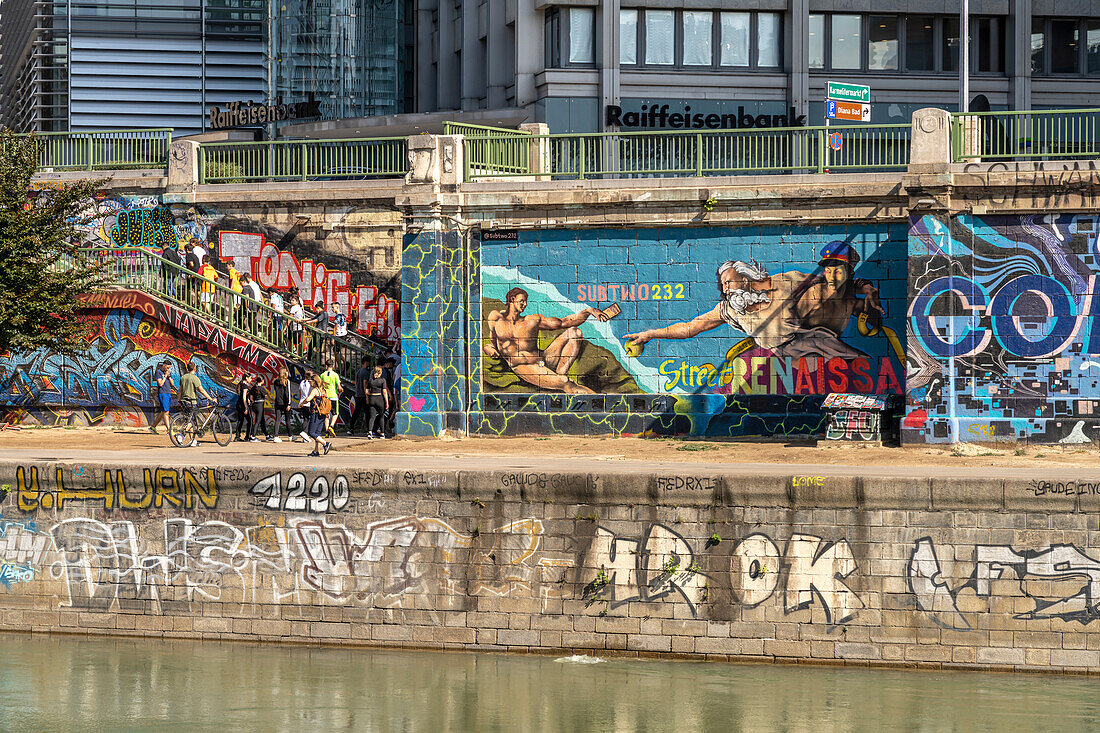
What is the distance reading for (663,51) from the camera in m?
45.5

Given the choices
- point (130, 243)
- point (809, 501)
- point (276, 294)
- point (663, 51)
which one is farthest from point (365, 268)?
point (663, 51)

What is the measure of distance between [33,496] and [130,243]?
11537mm

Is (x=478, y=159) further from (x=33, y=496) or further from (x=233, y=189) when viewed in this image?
(x=33, y=496)

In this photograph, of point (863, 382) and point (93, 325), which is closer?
point (863, 382)

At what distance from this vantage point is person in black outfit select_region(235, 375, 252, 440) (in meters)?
27.5

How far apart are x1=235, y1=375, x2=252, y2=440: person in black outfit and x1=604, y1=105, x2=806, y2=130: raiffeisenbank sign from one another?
20952 millimetres

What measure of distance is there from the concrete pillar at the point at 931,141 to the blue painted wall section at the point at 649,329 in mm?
1525

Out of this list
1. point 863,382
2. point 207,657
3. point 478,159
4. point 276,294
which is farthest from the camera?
point 276,294

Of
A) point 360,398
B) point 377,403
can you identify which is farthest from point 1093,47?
point 377,403

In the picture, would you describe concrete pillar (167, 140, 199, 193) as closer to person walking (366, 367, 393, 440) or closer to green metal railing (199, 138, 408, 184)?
green metal railing (199, 138, 408, 184)

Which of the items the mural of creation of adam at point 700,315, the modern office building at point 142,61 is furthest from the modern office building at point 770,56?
the mural of creation of adam at point 700,315

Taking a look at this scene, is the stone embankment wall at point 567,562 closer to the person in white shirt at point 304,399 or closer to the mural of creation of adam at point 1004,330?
the person in white shirt at point 304,399

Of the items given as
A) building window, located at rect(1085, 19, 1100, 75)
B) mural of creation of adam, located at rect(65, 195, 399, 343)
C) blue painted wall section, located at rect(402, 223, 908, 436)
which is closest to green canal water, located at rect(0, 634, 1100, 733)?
blue painted wall section, located at rect(402, 223, 908, 436)

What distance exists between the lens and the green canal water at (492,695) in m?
16.3
